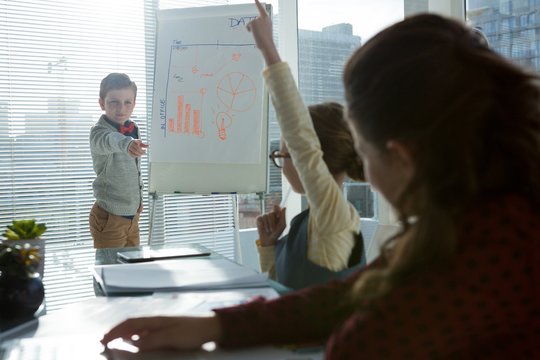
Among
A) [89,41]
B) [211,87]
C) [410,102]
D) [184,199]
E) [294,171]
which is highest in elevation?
[89,41]

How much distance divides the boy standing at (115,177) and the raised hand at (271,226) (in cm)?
162

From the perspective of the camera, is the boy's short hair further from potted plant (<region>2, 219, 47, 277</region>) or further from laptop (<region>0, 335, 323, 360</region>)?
laptop (<region>0, 335, 323, 360</region>)

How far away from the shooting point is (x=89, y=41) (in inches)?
141

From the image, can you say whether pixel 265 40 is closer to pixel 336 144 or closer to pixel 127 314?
pixel 336 144

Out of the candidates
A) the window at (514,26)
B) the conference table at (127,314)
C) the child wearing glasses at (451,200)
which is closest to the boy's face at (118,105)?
the window at (514,26)

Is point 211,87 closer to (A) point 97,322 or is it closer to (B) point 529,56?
(B) point 529,56

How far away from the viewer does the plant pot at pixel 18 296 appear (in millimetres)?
1096

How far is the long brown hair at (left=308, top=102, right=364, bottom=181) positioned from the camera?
1.67 metres

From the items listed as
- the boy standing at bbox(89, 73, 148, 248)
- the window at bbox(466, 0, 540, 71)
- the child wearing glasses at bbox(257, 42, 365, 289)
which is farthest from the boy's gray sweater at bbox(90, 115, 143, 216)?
the window at bbox(466, 0, 540, 71)

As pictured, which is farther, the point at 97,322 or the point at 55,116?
the point at 55,116

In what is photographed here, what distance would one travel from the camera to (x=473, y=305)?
0.56m

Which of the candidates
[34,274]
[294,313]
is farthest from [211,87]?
[294,313]

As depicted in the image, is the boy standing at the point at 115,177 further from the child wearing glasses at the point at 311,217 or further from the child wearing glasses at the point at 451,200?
the child wearing glasses at the point at 451,200

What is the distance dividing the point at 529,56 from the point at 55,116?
2602mm
